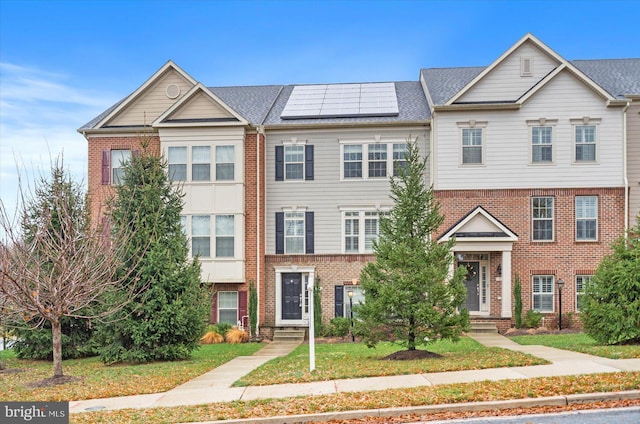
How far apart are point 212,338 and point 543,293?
12.4 m

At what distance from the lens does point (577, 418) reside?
9062 millimetres

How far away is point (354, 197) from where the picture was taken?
86.6 ft

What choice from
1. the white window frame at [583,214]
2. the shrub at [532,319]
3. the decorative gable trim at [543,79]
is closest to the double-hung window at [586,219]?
the white window frame at [583,214]

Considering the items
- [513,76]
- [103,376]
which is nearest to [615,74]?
[513,76]

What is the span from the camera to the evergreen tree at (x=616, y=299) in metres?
15.3

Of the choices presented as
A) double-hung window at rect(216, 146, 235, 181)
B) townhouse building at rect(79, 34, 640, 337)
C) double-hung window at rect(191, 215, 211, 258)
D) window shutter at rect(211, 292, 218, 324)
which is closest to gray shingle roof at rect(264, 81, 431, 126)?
townhouse building at rect(79, 34, 640, 337)

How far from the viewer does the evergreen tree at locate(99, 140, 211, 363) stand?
696 inches

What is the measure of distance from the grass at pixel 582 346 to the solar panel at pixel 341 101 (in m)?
10.6

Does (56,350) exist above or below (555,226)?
below

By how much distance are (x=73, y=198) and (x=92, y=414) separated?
408 inches

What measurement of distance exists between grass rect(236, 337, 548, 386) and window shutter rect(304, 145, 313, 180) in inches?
409

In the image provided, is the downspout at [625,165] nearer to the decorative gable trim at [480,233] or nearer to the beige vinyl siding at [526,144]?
the beige vinyl siding at [526,144]

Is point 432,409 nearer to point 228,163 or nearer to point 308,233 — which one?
point 308,233

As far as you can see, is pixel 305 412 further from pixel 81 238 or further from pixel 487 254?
pixel 487 254
